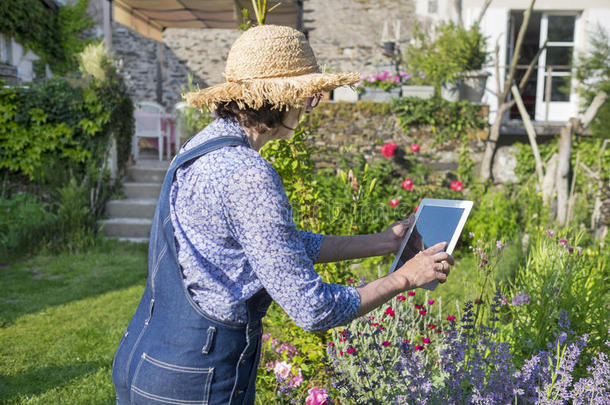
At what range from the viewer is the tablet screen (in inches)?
61.1

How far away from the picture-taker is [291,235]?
4.07 feet

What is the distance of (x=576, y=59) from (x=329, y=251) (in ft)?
26.3

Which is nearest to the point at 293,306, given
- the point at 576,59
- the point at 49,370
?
the point at 49,370

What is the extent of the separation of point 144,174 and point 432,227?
7395mm

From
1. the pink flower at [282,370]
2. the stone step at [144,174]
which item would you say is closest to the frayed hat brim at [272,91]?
the pink flower at [282,370]

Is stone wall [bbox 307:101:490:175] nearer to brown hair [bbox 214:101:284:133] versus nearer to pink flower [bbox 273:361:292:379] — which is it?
pink flower [bbox 273:361:292:379]

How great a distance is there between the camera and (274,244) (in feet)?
3.99

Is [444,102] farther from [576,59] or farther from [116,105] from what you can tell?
[116,105]

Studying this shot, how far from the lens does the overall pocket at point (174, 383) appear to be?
132 centimetres

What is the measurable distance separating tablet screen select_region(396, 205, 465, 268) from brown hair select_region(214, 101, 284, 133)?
57cm

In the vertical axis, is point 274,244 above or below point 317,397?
above

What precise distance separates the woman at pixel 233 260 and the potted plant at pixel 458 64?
6424 millimetres

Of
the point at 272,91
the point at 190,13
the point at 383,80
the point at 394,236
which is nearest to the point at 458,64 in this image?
the point at 383,80

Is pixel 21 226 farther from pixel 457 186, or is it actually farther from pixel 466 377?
pixel 466 377
